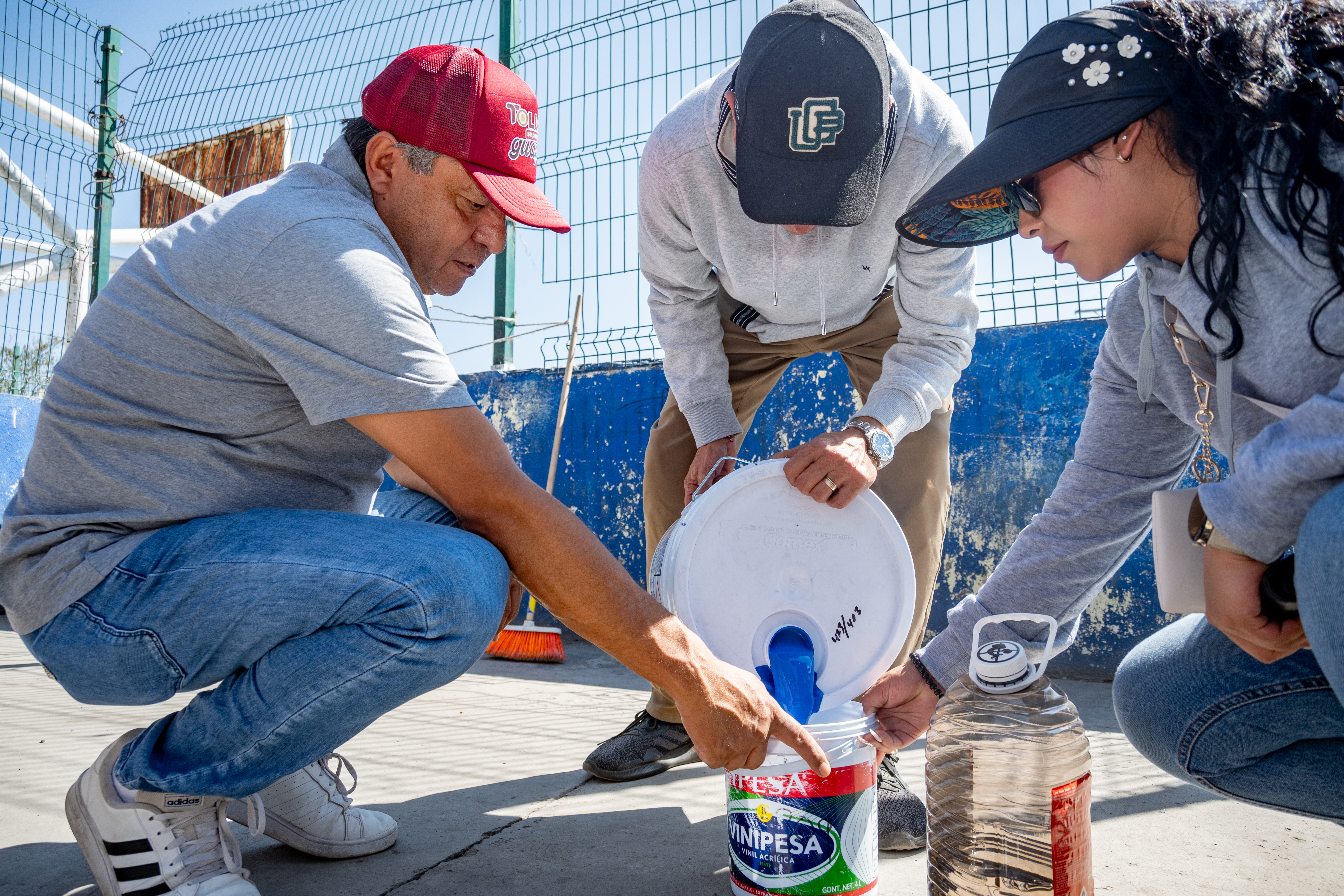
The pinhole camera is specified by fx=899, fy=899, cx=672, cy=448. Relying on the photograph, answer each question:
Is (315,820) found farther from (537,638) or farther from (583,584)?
(537,638)

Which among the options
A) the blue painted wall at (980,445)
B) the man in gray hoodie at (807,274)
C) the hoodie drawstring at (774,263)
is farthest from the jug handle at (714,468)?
the blue painted wall at (980,445)

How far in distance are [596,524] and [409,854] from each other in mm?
2829

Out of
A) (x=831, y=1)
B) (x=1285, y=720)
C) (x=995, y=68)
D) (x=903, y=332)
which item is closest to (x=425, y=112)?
(x=831, y=1)

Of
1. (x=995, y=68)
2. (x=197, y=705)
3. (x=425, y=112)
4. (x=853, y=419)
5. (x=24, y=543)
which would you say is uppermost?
(x=995, y=68)

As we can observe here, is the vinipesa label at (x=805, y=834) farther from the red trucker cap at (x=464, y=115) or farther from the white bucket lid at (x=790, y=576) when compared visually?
the red trucker cap at (x=464, y=115)

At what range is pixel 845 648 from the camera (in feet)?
5.49

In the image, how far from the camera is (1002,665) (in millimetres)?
1203

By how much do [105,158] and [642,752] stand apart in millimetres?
5464

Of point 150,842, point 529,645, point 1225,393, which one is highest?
point 1225,393

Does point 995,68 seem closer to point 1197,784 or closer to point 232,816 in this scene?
point 1197,784

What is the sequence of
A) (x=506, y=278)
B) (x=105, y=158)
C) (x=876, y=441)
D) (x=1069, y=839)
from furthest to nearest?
(x=105, y=158), (x=506, y=278), (x=876, y=441), (x=1069, y=839)

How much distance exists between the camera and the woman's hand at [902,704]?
5.05 ft

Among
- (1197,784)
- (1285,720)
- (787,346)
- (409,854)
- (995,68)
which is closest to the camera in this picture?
(1285,720)

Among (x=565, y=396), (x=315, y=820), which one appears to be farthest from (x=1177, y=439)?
(x=565, y=396)
